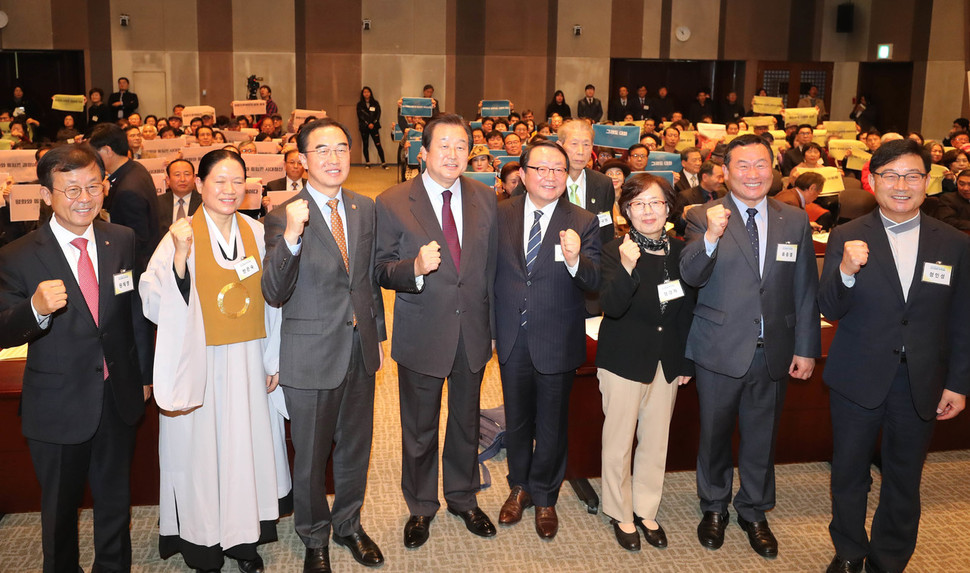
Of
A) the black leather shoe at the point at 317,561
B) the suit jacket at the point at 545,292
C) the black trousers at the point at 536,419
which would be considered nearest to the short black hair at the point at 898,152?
the suit jacket at the point at 545,292

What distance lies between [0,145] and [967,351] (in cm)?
1063

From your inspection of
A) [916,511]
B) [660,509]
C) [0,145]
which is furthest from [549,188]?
[0,145]

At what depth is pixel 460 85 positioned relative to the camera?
18.3 m

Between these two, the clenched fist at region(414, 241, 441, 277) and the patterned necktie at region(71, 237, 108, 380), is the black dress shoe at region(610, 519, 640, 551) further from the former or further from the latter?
the patterned necktie at region(71, 237, 108, 380)

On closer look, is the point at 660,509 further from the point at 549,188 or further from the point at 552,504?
the point at 549,188

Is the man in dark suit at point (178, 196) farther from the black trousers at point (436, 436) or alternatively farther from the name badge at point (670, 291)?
the name badge at point (670, 291)

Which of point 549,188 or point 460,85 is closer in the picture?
point 549,188

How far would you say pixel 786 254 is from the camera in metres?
3.25

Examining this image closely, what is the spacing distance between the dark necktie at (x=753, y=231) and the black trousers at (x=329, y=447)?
1.66 meters

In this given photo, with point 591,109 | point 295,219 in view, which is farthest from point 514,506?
point 591,109

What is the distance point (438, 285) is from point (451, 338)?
225mm

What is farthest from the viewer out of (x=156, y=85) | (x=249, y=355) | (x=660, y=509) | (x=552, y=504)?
(x=156, y=85)

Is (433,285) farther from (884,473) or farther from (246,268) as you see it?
(884,473)

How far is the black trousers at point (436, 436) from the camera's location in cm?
336
